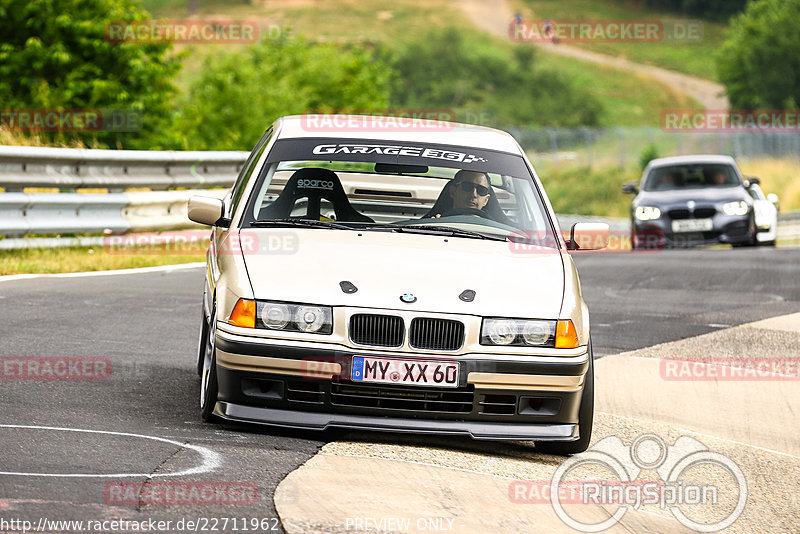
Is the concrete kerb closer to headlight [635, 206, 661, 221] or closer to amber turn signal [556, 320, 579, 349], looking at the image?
amber turn signal [556, 320, 579, 349]

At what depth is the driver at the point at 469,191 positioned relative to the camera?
294 inches

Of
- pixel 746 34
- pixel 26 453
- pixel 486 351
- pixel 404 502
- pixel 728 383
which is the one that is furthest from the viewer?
pixel 746 34

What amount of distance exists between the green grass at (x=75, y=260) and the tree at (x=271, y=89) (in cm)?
2854

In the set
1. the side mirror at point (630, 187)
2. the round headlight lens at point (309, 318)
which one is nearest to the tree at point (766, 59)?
the side mirror at point (630, 187)

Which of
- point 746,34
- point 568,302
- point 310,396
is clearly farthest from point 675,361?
point 746,34

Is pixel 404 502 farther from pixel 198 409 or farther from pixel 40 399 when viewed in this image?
pixel 40 399

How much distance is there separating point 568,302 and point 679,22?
123 m

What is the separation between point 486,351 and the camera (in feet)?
19.7

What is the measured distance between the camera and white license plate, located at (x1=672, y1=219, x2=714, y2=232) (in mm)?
20781

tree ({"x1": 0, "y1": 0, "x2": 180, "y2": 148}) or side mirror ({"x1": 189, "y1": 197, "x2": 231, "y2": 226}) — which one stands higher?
tree ({"x1": 0, "y1": 0, "x2": 180, "y2": 148})

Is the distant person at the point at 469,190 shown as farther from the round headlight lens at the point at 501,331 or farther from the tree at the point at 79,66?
the tree at the point at 79,66

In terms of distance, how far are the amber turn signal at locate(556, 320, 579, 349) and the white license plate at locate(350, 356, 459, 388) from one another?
54 cm

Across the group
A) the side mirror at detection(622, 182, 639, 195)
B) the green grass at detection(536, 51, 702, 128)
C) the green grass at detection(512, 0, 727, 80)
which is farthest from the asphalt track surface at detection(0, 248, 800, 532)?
the green grass at detection(512, 0, 727, 80)

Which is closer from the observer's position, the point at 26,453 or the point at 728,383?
the point at 26,453
